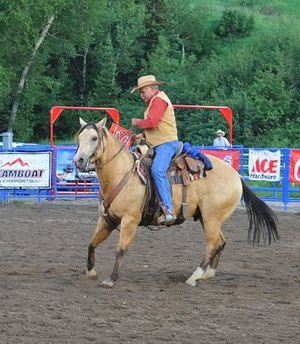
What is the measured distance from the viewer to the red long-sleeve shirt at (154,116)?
9227 mm

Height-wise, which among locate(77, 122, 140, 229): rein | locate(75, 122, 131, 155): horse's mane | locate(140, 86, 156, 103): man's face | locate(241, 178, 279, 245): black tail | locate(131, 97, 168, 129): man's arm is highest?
locate(140, 86, 156, 103): man's face

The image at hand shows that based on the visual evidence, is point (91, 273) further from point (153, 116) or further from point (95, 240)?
point (153, 116)

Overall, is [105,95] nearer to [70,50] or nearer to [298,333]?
[70,50]

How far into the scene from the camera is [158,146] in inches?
372

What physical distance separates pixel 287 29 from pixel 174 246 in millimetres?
27099

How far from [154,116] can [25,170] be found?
1094 cm

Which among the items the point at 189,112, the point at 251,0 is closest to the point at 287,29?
the point at 189,112

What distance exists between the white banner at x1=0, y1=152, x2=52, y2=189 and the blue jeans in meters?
10.6

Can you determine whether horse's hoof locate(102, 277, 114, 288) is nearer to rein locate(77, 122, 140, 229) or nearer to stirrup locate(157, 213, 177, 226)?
rein locate(77, 122, 140, 229)

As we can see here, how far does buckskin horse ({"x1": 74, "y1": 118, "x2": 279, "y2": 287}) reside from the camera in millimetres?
8930

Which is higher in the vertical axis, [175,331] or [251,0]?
[251,0]

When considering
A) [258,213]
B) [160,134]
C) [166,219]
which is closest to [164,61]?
[258,213]

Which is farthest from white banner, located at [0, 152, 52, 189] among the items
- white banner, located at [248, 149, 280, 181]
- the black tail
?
the black tail

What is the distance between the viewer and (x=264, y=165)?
20062 mm
